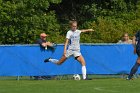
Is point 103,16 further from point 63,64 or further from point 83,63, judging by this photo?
point 83,63

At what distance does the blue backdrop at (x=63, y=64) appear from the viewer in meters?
19.5

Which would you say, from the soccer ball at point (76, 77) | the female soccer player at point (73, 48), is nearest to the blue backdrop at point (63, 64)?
the soccer ball at point (76, 77)

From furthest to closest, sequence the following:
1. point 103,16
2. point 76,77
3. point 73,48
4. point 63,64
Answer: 1. point 103,16
2. point 63,64
3. point 76,77
4. point 73,48

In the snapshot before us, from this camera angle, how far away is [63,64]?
1978 centimetres

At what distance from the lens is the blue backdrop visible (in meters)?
19.5

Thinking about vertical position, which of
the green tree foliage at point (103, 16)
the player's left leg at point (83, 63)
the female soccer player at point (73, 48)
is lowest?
the green tree foliage at point (103, 16)

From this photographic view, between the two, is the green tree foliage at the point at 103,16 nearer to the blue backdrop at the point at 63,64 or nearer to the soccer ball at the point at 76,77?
the blue backdrop at the point at 63,64

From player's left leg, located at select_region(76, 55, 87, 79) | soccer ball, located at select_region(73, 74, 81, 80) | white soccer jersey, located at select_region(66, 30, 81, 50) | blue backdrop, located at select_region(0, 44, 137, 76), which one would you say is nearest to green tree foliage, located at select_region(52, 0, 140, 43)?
blue backdrop, located at select_region(0, 44, 137, 76)

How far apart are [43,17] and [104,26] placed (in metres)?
3.46

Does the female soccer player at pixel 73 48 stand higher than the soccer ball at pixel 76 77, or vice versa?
the female soccer player at pixel 73 48

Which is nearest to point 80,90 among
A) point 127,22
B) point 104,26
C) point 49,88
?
point 49,88

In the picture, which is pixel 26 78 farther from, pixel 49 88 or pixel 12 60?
pixel 49 88

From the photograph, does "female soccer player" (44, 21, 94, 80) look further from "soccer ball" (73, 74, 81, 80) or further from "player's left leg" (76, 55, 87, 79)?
"soccer ball" (73, 74, 81, 80)

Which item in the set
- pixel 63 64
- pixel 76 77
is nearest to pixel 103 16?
pixel 63 64
